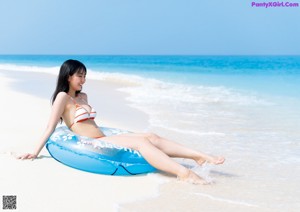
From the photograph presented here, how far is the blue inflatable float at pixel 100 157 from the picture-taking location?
405 centimetres

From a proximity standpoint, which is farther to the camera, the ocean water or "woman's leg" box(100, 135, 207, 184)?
"woman's leg" box(100, 135, 207, 184)

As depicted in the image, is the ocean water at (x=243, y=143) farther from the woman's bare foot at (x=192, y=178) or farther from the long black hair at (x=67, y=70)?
the long black hair at (x=67, y=70)

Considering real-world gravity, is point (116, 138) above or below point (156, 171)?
above

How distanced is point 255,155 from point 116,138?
1.71 m

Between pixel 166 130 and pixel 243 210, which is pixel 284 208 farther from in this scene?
pixel 166 130

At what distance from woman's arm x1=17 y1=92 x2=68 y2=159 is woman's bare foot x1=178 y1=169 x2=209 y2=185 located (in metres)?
1.34

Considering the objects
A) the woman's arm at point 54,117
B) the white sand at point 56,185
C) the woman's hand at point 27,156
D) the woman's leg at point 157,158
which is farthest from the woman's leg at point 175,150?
the woman's hand at point 27,156

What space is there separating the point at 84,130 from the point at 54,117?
0.32 m

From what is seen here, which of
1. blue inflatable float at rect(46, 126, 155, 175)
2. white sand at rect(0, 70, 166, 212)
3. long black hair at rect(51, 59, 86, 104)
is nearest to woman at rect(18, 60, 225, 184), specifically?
long black hair at rect(51, 59, 86, 104)

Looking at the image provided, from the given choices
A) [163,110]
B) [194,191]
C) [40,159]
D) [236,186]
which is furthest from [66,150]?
[163,110]

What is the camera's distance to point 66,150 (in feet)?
13.8

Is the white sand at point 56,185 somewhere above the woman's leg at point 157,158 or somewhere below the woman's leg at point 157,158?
below

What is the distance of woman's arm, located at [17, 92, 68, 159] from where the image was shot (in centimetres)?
425

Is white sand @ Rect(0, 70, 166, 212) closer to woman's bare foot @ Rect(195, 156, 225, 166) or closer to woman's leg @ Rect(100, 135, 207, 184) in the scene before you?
woman's leg @ Rect(100, 135, 207, 184)
